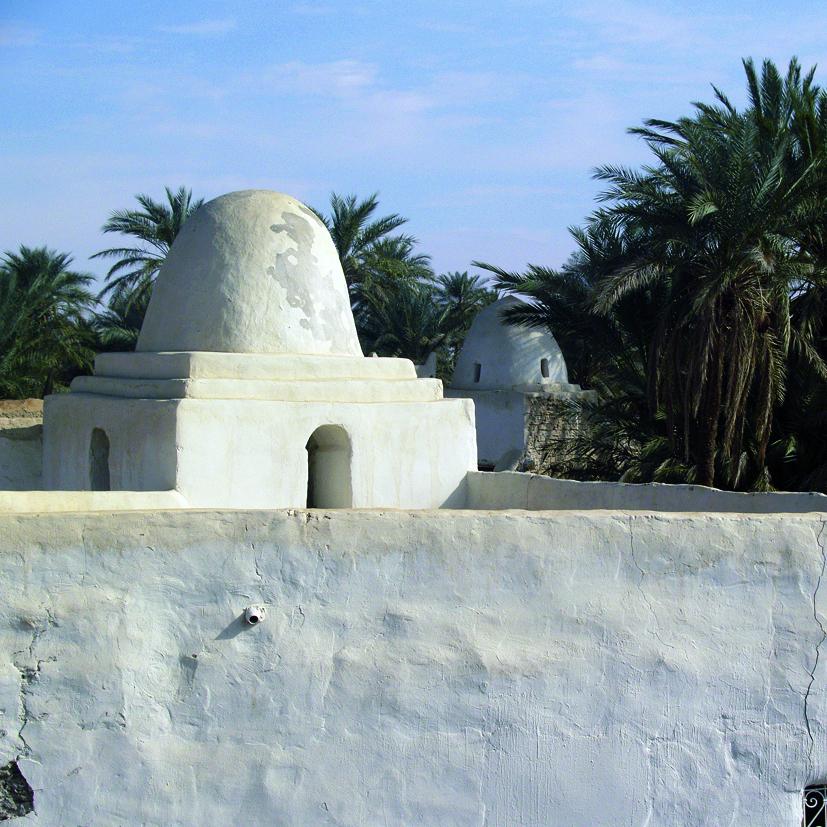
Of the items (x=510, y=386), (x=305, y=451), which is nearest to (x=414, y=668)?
(x=305, y=451)

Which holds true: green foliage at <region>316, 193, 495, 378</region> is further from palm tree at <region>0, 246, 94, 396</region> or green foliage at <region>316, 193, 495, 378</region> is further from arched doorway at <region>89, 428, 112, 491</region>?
arched doorway at <region>89, 428, 112, 491</region>

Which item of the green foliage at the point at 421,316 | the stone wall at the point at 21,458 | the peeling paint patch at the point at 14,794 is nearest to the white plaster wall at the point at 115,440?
the stone wall at the point at 21,458

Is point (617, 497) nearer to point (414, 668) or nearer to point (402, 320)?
point (414, 668)

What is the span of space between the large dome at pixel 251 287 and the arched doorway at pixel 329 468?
70cm

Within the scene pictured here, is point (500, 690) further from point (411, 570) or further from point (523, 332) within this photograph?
point (523, 332)

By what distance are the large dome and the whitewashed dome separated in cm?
1223

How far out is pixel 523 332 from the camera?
2206 cm

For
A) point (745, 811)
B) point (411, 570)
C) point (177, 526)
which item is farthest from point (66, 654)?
point (745, 811)

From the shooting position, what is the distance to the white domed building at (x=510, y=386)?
21234 millimetres

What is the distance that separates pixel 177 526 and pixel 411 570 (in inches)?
38.9

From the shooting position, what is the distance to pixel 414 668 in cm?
512

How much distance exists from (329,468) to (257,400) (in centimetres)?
91

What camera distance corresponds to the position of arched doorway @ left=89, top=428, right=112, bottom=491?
8.95 meters

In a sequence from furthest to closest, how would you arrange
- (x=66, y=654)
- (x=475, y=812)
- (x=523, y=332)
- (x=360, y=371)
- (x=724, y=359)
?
(x=523, y=332) → (x=724, y=359) → (x=360, y=371) → (x=475, y=812) → (x=66, y=654)
